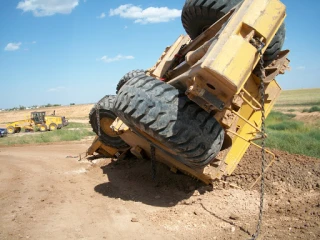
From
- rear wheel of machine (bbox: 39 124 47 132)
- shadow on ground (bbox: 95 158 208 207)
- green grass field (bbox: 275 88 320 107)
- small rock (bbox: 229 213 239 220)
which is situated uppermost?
small rock (bbox: 229 213 239 220)

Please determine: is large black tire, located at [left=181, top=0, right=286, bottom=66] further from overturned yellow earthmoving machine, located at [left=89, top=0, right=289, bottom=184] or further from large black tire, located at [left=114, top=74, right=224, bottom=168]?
large black tire, located at [left=114, top=74, right=224, bottom=168]

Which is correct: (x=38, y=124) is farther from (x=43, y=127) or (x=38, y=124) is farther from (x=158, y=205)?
(x=158, y=205)

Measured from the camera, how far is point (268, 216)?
411 cm

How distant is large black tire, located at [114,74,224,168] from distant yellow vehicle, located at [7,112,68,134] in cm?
2520

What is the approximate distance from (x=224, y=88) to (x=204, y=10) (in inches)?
92.9

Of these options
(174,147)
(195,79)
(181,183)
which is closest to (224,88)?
(195,79)

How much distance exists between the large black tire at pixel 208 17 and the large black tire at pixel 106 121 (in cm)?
272

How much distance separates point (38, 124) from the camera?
2680 cm

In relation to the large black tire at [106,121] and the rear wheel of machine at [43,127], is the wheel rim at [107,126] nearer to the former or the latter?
the large black tire at [106,121]

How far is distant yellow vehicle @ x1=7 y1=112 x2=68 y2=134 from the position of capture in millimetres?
26734

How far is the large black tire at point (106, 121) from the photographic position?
7.05 m

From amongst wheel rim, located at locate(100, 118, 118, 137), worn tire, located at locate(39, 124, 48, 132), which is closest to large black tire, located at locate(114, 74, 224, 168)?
wheel rim, located at locate(100, 118, 118, 137)

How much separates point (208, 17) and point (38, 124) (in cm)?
2515

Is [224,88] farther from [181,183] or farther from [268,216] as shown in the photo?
[181,183]
